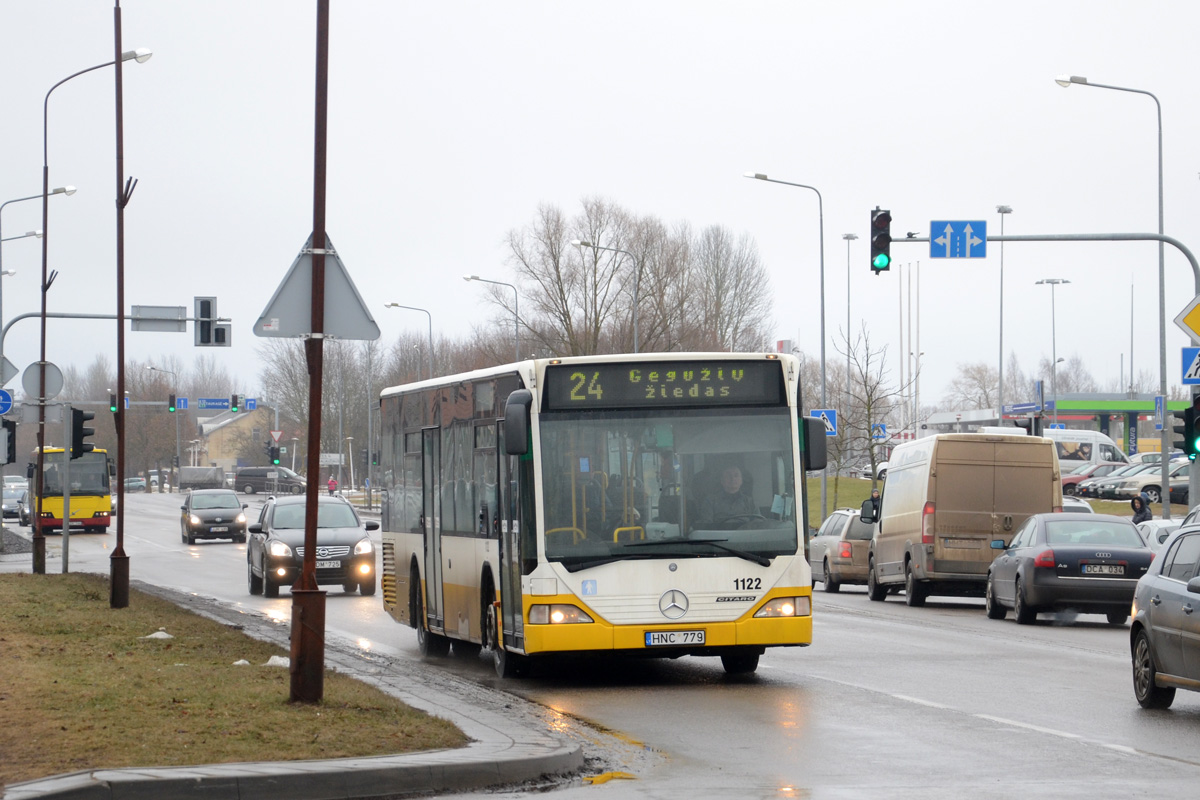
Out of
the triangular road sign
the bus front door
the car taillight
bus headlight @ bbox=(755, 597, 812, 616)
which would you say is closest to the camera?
the triangular road sign

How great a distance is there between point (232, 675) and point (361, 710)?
2578 millimetres

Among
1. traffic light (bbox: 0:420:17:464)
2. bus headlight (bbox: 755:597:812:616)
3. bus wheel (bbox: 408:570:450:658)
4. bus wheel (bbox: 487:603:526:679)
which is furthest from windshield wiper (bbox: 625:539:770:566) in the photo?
traffic light (bbox: 0:420:17:464)

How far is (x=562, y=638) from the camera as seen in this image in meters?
14.1

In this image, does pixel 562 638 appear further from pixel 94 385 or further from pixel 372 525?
pixel 94 385

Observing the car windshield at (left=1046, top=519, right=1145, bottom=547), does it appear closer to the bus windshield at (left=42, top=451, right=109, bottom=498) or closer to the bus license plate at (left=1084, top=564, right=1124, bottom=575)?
the bus license plate at (left=1084, top=564, right=1124, bottom=575)

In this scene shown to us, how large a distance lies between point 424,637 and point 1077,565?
9277 millimetres

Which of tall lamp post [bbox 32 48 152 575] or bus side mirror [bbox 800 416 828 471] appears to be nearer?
bus side mirror [bbox 800 416 828 471]

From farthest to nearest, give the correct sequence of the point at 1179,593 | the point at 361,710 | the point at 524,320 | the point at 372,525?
the point at 524,320 → the point at 372,525 → the point at 1179,593 → the point at 361,710

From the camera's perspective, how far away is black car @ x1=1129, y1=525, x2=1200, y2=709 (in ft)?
39.7

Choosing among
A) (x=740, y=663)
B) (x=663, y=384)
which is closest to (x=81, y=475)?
(x=740, y=663)

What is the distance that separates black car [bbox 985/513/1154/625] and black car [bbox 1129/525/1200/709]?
9289 millimetres

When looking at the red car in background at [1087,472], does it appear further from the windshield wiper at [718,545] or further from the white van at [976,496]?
the windshield wiper at [718,545]

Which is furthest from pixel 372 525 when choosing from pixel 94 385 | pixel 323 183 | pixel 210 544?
pixel 94 385

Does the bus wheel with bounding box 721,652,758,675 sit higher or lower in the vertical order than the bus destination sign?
lower
